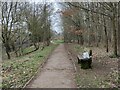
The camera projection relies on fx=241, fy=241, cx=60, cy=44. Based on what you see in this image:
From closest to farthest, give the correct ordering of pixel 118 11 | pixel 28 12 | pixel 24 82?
pixel 24 82
pixel 118 11
pixel 28 12

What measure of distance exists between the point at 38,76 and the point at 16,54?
20.7m

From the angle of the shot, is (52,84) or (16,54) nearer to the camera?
(52,84)

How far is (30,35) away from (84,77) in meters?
28.3

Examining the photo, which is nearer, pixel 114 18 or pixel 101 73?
pixel 101 73

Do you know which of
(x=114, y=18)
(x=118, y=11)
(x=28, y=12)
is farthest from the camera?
(x=28, y=12)

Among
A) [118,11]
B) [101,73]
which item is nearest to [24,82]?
[101,73]

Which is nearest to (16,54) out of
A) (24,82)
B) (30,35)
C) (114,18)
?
(30,35)

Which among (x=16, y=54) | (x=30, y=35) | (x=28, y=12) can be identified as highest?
(x=28, y=12)

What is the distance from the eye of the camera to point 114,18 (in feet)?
68.1

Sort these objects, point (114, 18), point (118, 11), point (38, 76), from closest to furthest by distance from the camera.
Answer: point (38, 76), point (118, 11), point (114, 18)

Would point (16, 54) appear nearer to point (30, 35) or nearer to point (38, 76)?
point (30, 35)

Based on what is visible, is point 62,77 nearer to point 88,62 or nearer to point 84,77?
point 84,77

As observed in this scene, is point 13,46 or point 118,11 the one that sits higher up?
point 118,11

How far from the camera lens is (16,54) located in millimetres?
33844
